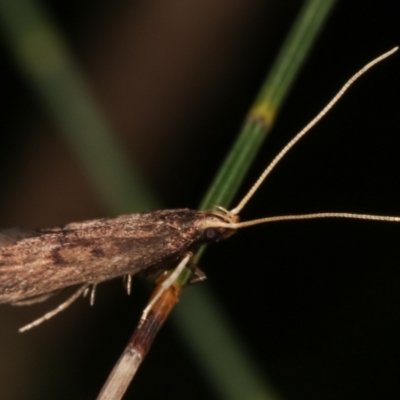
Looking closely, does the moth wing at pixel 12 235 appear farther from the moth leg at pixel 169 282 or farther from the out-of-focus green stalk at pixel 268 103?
the out-of-focus green stalk at pixel 268 103

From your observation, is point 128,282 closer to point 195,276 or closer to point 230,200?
point 195,276

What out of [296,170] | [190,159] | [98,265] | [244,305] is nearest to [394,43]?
[296,170]

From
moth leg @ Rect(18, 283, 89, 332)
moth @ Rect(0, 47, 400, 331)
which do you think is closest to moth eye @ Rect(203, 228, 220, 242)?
moth @ Rect(0, 47, 400, 331)

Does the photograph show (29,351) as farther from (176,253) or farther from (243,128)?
(243,128)

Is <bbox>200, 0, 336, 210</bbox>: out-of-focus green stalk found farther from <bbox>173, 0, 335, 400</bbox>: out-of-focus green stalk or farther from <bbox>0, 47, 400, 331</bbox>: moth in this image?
<bbox>0, 47, 400, 331</bbox>: moth

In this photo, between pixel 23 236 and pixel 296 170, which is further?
pixel 296 170
